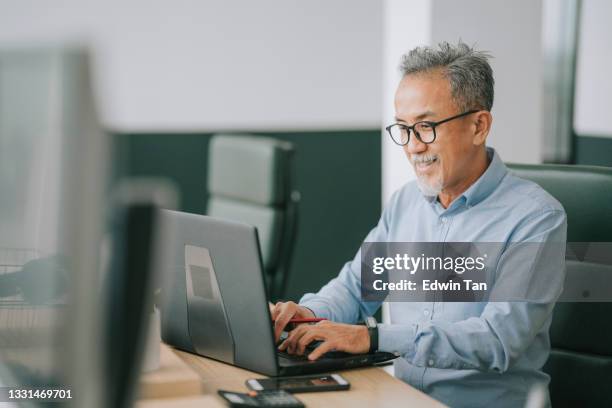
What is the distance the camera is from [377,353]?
4.81ft

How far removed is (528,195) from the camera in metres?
1.59

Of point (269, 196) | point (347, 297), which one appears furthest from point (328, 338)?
point (269, 196)

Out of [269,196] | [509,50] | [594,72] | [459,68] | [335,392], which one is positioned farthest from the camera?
[594,72]

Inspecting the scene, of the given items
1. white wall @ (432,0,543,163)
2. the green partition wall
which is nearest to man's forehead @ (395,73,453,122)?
white wall @ (432,0,543,163)

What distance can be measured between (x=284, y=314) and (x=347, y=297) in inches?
12.0

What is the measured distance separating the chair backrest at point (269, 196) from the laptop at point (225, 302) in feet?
2.49

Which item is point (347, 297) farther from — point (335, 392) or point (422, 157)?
point (335, 392)

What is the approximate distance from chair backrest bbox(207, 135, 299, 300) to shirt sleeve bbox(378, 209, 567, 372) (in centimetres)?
82

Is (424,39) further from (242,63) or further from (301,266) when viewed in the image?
(301,266)

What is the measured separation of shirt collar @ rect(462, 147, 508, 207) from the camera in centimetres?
165

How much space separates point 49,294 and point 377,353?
97 cm

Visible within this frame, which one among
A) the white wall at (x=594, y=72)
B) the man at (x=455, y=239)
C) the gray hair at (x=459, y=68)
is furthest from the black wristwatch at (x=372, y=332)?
the white wall at (x=594, y=72)

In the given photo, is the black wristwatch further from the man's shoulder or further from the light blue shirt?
the man's shoulder

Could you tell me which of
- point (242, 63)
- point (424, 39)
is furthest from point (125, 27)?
point (424, 39)
